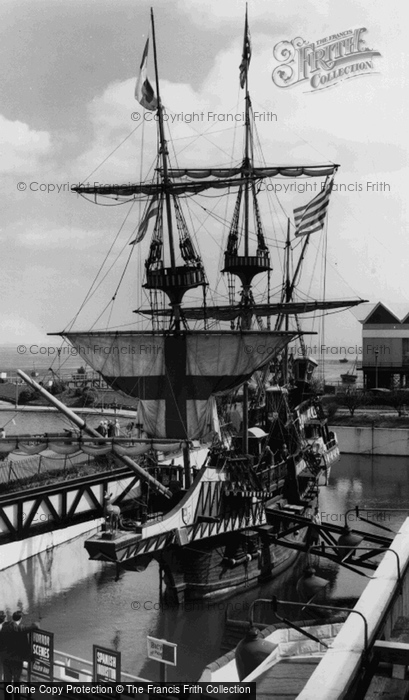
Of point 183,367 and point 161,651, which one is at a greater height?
point 183,367

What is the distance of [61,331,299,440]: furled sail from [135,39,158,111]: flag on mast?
331 inches

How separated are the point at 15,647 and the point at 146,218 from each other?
60.9 ft

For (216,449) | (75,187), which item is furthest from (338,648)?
(75,187)

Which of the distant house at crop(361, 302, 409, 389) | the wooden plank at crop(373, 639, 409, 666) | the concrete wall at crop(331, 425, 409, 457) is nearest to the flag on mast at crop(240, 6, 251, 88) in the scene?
the wooden plank at crop(373, 639, 409, 666)

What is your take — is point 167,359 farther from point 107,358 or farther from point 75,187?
point 75,187

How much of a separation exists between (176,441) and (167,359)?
4.75 meters

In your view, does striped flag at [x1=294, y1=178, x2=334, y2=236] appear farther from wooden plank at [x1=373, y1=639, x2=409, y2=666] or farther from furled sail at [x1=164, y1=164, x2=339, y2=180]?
wooden plank at [x1=373, y1=639, x2=409, y2=666]

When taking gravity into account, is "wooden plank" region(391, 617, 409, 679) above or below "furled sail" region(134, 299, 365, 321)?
below

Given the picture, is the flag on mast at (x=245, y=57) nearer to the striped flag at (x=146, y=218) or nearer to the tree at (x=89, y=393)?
the striped flag at (x=146, y=218)

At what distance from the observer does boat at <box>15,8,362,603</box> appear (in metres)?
23.3

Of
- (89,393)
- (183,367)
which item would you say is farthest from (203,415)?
(89,393)

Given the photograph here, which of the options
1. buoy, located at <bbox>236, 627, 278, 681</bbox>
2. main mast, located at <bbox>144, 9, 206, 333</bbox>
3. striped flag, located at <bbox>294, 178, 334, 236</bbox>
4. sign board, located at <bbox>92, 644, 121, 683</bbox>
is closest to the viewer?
buoy, located at <bbox>236, 627, 278, 681</bbox>

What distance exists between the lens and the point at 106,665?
12.1 metres

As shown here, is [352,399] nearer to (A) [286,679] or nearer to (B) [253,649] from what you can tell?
(A) [286,679]
